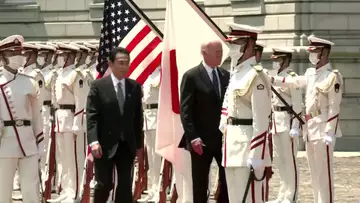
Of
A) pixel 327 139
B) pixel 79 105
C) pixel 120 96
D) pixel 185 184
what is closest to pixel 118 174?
pixel 120 96

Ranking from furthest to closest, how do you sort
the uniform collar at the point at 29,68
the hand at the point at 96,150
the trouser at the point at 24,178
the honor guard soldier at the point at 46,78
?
the honor guard soldier at the point at 46,78 → the uniform collar at the point at 29,68 → the trouser at the point at 24,178 → the hand at the point at 96,150

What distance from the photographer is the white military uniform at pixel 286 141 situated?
1831cm

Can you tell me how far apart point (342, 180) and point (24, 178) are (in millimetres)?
7656

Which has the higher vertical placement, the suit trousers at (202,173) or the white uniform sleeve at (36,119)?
the white uniform sleeve at (36,119)

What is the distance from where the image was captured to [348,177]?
2231 cm

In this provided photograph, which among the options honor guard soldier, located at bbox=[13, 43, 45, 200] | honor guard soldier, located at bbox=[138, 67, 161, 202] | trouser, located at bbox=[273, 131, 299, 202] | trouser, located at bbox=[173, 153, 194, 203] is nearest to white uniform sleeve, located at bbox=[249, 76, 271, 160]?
trouser, located at bbox=[173, 153, 194, 203]

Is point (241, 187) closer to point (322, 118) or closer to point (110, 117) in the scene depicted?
point (110, 117)

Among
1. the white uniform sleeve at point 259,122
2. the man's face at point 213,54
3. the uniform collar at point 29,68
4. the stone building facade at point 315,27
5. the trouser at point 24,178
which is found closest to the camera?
the white uniform sleeve at point 259,122

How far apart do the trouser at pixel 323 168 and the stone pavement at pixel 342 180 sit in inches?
72.5

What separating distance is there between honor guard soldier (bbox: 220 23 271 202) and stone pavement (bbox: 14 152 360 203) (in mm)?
4920

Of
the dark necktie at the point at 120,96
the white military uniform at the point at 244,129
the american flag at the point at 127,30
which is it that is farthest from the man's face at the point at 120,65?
the american flag at the point at 127,30

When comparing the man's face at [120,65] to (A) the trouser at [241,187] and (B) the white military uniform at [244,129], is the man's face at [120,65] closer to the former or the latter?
(B) the white military uniform at [244,129]

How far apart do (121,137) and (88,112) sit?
0.41 m

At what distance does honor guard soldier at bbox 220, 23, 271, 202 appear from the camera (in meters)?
13.5
